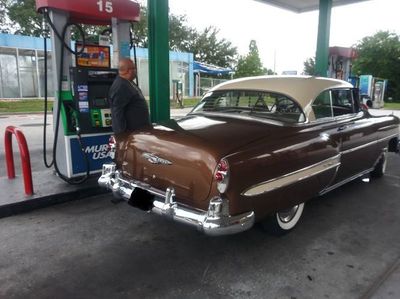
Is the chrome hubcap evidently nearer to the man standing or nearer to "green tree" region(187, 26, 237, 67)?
the man standing

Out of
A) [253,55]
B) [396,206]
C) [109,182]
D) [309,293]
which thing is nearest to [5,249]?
[109,182]

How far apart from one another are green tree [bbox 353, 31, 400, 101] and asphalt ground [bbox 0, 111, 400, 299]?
102 ft

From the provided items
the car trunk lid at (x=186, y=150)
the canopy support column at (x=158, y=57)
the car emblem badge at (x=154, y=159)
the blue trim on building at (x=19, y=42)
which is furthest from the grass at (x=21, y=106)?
the car emblem badge at (x=154, y=159)

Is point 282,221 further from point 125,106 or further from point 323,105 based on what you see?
point 125,106

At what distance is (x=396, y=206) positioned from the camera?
4633mm

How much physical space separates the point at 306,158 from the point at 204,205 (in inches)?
46.0

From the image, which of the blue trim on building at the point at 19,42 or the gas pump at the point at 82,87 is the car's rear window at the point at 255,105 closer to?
the gas pump at the point at 82,87

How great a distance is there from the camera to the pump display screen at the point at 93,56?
16.3ft

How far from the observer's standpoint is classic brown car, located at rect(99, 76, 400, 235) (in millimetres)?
2875

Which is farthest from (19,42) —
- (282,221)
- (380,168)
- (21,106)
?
(282,221)

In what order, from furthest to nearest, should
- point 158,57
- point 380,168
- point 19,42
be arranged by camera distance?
point 19,42 → point 380,168 → point 158,57

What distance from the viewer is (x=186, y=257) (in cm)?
329

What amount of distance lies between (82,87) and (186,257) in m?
2.76

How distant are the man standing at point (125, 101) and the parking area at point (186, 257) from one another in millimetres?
1074
